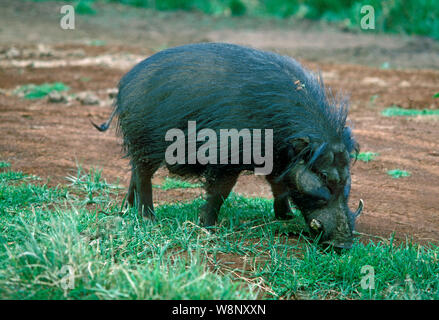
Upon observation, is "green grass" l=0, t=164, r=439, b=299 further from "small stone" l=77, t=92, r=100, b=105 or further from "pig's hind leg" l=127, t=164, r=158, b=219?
"small stone" l=77, t=92, r=100, b=105

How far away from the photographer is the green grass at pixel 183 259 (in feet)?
9.57

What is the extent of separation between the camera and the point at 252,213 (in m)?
4.58

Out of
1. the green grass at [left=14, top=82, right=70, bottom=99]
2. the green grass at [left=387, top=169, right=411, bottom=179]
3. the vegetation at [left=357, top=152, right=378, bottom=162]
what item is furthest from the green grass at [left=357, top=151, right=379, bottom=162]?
the green grass at [left=14, top=82, right=70, bottom=99]

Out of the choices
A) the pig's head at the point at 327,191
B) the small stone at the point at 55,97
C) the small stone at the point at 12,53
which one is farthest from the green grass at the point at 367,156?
the small stone at the point at 12,53

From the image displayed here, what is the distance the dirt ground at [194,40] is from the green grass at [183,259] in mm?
587

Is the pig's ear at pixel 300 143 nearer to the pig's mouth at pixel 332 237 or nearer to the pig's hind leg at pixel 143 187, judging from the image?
the pig's mouth at pixel 332 237

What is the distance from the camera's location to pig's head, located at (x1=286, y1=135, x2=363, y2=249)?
379 cm

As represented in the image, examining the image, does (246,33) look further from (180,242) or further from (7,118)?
(180,242)

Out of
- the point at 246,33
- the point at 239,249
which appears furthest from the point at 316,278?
the point at 246,33

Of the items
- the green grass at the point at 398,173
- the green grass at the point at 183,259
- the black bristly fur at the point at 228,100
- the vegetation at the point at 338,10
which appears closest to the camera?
the green grass at the point at 183,259

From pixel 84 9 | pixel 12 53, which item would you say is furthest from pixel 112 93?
pixel 84 9

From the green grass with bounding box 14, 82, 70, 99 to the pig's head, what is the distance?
21.6ft

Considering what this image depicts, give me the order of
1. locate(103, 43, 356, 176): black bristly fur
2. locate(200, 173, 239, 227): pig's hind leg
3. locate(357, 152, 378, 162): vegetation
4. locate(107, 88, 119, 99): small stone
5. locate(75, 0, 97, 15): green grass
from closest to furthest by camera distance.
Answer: locate(103, 43, 356, 176): black bristly fur, locate(200, 173, 239, 227): pig's hind leg, locate(357, 152, 378, 162): vegetation, locate(107, 88, 119, 99): small stone, locate(75, 0, 97, 15): green grass
